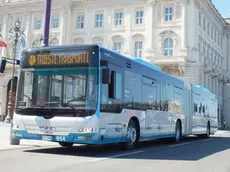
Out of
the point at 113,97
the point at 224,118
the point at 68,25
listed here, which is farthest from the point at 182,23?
the point at 113,97

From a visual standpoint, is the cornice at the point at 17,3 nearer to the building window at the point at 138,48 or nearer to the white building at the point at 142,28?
the white building at the point at 142,28

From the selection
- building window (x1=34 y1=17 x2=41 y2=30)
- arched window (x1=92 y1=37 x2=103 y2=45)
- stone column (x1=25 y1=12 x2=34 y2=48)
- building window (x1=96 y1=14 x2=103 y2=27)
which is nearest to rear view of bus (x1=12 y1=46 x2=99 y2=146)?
arched window (x1=92 y1=37 x2=103 y2=45)

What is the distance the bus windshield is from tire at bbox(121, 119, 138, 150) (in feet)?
7.85

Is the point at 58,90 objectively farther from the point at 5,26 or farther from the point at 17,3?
the point at 5,26

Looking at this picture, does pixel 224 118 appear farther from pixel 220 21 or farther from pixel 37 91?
pixel 37 91

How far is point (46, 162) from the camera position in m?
8.39

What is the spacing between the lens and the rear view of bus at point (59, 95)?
9.63 meters

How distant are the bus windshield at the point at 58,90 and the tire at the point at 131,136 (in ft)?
7.85

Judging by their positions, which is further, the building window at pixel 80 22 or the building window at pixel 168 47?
the building window at pixel 80 22

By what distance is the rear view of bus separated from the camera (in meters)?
9.63

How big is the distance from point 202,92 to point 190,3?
23.1 m

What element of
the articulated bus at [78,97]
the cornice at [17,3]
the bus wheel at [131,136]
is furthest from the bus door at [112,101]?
the cornice at [17,3]

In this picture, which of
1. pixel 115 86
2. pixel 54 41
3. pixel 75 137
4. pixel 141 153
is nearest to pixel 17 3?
pixel 54 41

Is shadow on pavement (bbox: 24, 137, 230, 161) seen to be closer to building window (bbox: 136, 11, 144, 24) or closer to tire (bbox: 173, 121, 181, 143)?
tire (bbox: 173, 121, 181, 143)
